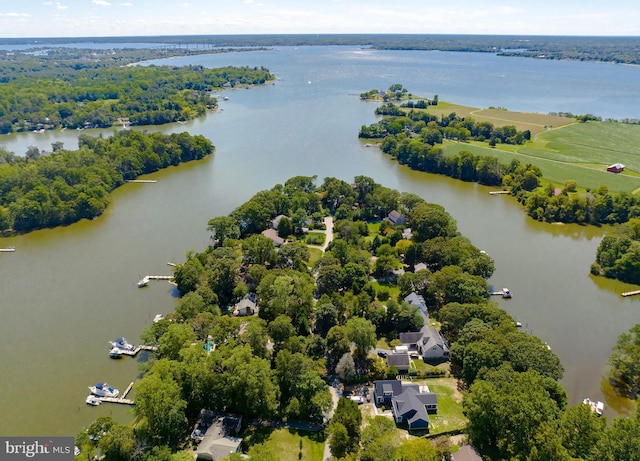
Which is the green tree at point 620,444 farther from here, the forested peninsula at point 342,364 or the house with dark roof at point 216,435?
the house with dark roof at point 216,435

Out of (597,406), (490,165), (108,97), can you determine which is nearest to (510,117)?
(490,165)

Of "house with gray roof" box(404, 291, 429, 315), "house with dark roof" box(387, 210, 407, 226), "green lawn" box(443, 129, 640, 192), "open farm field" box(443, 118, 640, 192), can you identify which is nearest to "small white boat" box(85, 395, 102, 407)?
"house with gray roof" box(404, 291, 429, 315)

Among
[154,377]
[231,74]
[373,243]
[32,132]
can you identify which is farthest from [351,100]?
[154,377]

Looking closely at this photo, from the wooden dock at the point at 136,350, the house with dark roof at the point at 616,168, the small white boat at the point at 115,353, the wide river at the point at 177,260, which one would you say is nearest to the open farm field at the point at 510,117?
the house with dark roof at the point at 616,168

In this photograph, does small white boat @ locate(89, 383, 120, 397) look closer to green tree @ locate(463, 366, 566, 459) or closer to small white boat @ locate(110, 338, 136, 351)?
small white boat @ locate(110, 338, 136, 351)

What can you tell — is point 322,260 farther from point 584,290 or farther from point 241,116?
point 241,116

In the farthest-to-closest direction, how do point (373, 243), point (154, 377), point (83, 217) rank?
point (83, 217), point (373, 243), point (154, 377)
